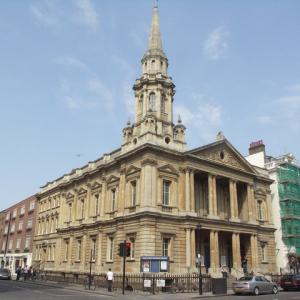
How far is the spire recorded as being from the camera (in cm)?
4688

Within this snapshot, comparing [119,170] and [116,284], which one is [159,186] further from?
[116,284]

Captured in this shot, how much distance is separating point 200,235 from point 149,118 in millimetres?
14101

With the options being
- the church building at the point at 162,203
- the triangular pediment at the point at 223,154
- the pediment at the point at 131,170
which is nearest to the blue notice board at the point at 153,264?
the church building at the point at 162,203

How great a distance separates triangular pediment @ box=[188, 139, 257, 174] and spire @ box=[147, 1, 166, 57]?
13.5 meters

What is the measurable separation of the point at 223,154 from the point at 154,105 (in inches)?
388

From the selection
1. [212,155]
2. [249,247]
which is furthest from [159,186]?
[249,247]

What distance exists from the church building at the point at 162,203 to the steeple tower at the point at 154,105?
0.38ft

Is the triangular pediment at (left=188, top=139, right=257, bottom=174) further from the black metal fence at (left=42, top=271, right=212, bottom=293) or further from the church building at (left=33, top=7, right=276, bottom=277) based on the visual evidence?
the black metal fence at (left=42, top=271, right=212, bottom=293)

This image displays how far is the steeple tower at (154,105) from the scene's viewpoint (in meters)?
39.8

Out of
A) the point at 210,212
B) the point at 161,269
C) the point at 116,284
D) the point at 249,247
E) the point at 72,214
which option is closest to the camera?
the point at 161,269

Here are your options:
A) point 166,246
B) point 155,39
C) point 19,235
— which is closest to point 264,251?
point 166,246

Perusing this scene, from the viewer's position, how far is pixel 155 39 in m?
47.4

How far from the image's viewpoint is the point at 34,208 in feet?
224

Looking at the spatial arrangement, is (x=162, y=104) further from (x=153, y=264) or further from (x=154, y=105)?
(x=153, y=264)
